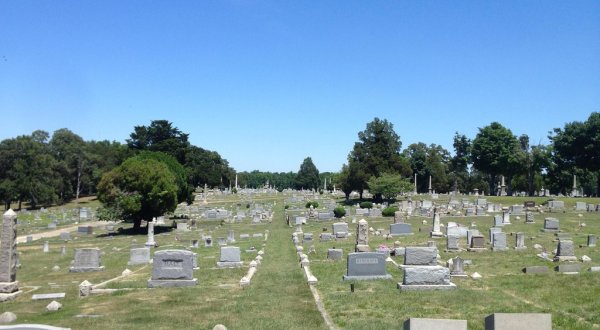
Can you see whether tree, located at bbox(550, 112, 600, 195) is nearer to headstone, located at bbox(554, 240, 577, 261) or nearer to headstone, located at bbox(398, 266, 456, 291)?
headstone, located at bbox(554, 240, 577, 261)

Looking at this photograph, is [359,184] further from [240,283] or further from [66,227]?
[240,283]

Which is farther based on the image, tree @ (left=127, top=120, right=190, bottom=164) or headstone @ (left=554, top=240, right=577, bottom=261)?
tree @ (left=127, top=120, right=190, bottom=164)

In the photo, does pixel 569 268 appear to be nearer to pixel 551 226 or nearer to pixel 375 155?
pixel 551 226

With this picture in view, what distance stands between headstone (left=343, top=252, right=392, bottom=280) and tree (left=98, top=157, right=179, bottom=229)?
28685 mm

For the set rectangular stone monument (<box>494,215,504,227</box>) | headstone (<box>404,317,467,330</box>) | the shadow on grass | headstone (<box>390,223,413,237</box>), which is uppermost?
headstone (<box>404,317,467,330</box>)

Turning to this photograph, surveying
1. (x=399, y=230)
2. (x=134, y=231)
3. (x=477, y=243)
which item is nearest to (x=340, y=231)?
(x=399, y=230)

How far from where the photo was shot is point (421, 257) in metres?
17.9

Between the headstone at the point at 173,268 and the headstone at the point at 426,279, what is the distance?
736 centimetres

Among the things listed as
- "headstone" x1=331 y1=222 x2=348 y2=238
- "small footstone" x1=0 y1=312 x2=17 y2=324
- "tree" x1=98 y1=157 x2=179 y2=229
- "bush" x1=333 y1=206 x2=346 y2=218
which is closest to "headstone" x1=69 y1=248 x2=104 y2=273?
"small footstone" x1=0 y1=312 x2=17 y2=324

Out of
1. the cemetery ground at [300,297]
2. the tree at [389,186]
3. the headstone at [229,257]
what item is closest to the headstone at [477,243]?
the cemetery ground at [300,297]

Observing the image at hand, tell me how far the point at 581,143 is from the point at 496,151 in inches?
540

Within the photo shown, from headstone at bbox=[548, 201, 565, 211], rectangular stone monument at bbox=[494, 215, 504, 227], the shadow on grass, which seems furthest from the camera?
headstone at bbox=[548, 201, 565, 211]

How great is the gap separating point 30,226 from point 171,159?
15709 millimetres

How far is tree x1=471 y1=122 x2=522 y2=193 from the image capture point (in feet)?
282
